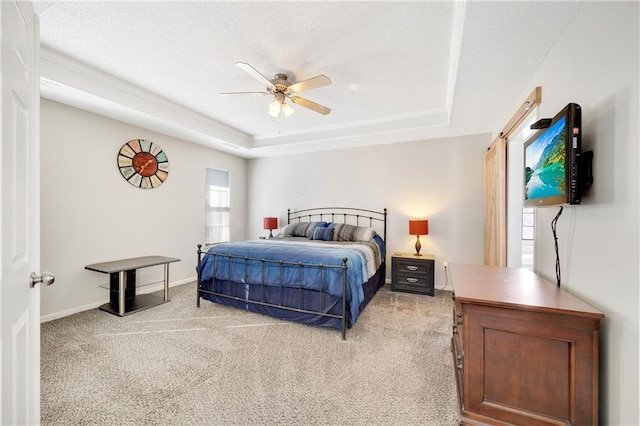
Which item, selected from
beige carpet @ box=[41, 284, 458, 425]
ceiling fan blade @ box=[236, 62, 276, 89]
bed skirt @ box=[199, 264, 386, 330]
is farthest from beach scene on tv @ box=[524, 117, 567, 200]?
ceiling fan blade @ box=[236, 62, 276, 89]

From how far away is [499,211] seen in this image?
2.97 m

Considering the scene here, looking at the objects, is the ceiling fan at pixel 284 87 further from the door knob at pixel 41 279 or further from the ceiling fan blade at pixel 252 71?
the door knob at pixel 41 279

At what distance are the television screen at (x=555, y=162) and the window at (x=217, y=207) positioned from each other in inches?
188

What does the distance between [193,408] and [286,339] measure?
1.02 meters

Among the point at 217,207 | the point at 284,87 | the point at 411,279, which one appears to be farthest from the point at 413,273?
the point at 217,207

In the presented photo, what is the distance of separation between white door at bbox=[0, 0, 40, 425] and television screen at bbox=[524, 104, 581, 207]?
2238 mm

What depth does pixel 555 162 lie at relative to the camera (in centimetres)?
148

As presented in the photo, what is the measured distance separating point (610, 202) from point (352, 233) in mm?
3221

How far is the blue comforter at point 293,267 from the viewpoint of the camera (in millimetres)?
2756

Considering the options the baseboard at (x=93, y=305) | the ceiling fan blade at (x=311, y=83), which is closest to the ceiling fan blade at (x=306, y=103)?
the ceiling fan blade at (x=311, y=83)

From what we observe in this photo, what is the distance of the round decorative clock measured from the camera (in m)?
3.72

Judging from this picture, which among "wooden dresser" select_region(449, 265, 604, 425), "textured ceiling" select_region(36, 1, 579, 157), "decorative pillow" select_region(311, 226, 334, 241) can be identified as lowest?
"wooden dresser" select_region(449, 265, 604, 425)

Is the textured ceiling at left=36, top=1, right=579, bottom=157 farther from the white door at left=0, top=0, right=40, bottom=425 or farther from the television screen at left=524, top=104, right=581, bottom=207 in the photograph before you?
the white door at left=0, top=0, right=40, bottom=425

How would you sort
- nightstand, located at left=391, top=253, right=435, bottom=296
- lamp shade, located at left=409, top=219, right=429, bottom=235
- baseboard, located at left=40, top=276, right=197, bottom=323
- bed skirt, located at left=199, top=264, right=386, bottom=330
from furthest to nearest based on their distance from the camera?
1. lamp shade, located at left=409, top=219, right=429, bottom=235
2. nightstand, located at left=391, top=253, right=435, bottom=296
3. baseboard, located at left=40, top=276, right=197, bottom=323
4. bed skirt, located at left=199, top=264, right=386, bottom=330
